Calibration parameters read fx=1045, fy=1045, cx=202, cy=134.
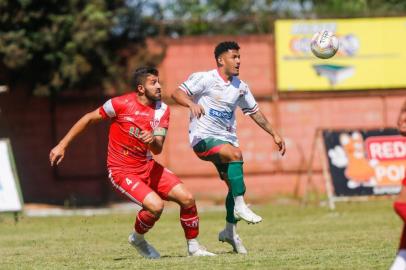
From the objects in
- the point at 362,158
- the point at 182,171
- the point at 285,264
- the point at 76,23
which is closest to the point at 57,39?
the point at 76,23

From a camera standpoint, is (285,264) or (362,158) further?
(362,158)

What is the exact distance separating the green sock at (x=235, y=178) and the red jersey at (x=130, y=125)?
0.89 metres

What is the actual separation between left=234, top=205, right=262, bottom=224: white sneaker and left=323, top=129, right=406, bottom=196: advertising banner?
1014cm

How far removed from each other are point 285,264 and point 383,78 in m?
18.7

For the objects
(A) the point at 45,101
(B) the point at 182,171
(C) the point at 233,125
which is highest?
(C) the point at 233,125

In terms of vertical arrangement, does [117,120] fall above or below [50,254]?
above

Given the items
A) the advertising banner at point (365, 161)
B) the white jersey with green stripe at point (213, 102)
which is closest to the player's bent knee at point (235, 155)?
the white jersey with green stripe at point (213, 102)

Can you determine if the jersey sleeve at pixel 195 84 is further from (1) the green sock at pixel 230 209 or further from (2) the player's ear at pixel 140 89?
(1) the green sock at pixel 230 209

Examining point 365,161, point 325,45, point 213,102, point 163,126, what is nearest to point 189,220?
point 163,126

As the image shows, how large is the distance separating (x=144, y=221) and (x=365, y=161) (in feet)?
35.5

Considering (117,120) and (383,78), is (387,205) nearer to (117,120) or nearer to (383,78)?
(383,78)

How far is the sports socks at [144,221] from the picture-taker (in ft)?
37.8

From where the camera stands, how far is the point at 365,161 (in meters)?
21.6

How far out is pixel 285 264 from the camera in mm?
10328
